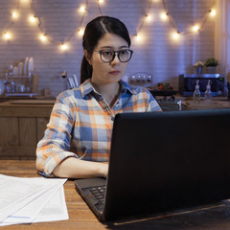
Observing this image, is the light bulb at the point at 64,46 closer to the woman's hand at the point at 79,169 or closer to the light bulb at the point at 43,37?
the light bulb at the point at 43,37

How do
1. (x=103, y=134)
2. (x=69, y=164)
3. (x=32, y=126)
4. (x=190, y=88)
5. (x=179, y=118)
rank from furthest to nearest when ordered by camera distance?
(x=190, y=88) < (x=32, y=126) < (x=103, y=134) < (x=69, y=164) < (x=179, y=118)

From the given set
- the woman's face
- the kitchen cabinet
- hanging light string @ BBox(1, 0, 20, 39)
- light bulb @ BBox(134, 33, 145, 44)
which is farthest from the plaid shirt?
hanging light string @ BBox(1, 0, 20, 39)

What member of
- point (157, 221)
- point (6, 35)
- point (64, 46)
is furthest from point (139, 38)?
point (157, 221)

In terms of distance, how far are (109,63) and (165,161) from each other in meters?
0.86

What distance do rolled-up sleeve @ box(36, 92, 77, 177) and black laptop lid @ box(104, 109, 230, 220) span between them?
20.0 inches

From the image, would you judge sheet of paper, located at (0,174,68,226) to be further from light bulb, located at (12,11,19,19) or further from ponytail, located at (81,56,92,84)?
light bulb, located at (12,11,19,19)

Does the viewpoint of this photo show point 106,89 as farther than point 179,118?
Yes

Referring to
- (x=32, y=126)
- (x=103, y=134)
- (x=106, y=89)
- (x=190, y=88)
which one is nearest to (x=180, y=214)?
(x=103, y=134)

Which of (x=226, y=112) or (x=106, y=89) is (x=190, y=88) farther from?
(x=226, y=112)

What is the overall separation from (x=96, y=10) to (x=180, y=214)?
14.8 ft

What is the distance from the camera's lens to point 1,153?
11.1 ft

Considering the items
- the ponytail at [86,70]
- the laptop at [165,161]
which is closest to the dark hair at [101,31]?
the ponytail at [86,70]

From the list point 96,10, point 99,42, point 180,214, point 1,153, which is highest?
point 96,10

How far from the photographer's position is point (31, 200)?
2.98 feet
